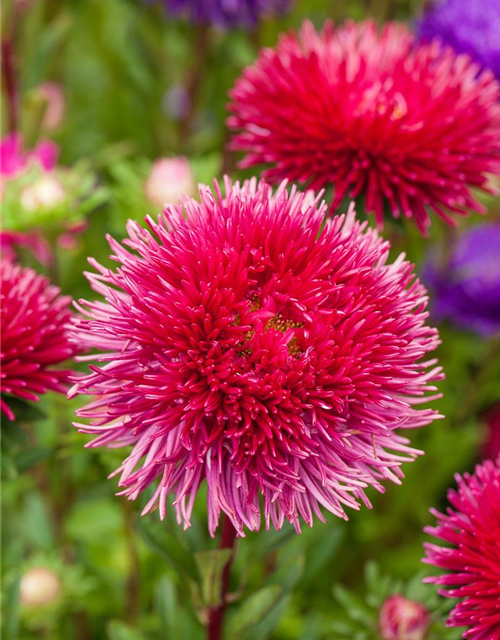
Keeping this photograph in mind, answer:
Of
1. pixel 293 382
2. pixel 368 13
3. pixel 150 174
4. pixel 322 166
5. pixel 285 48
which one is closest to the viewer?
pixel 293 382

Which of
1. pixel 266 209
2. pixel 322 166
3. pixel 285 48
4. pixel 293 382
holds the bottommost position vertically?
pixel 293 382

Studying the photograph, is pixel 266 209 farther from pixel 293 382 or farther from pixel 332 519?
pixel 332 519

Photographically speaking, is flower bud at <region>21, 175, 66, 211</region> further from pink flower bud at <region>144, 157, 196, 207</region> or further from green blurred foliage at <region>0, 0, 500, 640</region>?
pink flower bud at <region>144, 157, 196, 207</region>

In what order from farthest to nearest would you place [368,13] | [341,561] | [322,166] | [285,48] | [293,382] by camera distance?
1. [368,13]
2. [341,561]
3. [285,48]
4. [322,166]
5. [293,382]

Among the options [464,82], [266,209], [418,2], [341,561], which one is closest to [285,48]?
[464,82]

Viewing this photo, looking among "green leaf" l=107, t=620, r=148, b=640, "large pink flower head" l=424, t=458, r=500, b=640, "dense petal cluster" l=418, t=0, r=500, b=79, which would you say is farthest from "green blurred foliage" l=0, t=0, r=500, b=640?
"dense petal cluster" l=418, t=0, r=500, b=79
